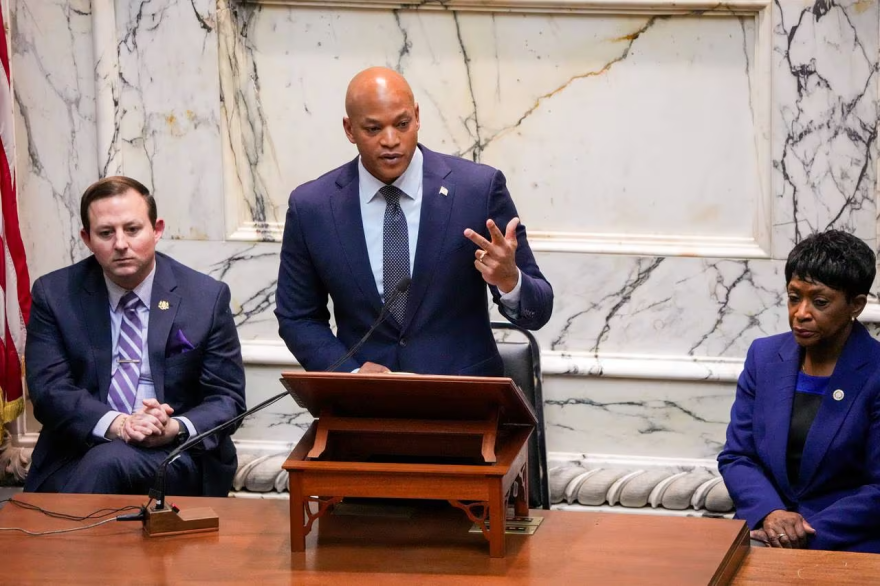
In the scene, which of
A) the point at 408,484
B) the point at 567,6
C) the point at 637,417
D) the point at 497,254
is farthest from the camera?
the point at 637,417

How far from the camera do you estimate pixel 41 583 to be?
7.18 feet

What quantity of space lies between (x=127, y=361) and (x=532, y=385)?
122 cm

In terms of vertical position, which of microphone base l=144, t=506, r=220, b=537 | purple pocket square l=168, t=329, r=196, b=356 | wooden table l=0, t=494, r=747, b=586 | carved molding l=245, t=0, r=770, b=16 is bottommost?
wooden table l=0, t=494, r=747, b=586

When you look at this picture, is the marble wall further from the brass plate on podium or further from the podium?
the podium

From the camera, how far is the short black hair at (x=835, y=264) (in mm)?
3127

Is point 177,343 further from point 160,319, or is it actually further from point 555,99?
point 555,99

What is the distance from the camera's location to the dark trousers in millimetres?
3340

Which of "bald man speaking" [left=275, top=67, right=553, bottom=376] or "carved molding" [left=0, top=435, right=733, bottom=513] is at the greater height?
"bald man speaking" [left=275, top=67, right=553, bottom=376]

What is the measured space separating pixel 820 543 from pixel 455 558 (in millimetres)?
1222

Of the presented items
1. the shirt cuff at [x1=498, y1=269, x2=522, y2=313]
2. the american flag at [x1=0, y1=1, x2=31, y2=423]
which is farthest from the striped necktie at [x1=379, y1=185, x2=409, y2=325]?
the american flag at [x1=0, y1=1, x2=31, y2=423]

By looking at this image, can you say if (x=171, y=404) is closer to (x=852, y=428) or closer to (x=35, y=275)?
(x=35, y=275)

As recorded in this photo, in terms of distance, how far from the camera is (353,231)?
3.07 metres

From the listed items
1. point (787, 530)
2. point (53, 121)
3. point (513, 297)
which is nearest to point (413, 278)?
point (513, 297)

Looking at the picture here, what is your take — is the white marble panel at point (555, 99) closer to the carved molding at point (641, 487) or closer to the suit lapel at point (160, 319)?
the carved molding at point (641, 487)
